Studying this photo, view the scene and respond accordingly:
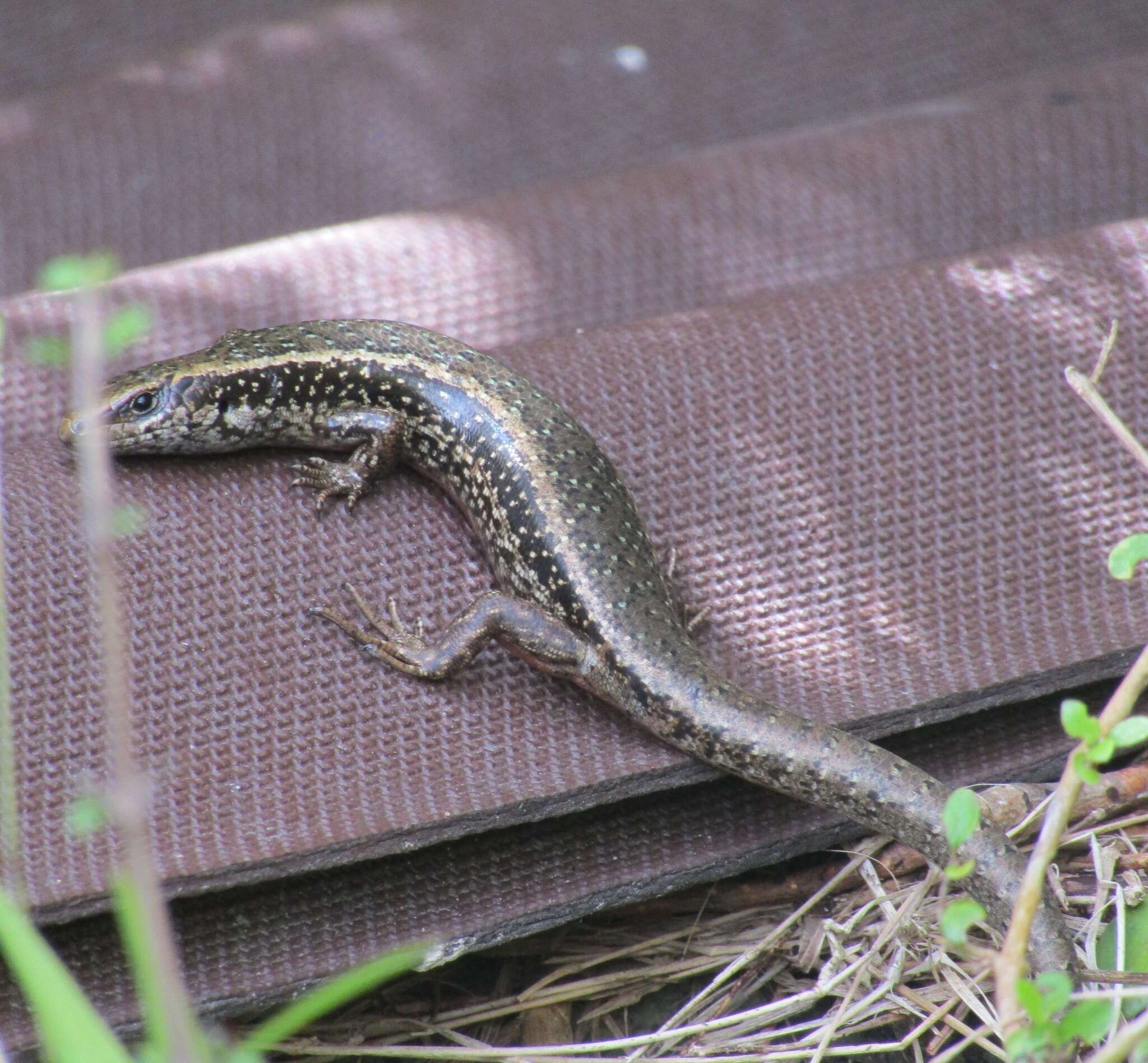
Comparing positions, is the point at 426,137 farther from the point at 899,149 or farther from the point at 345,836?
the point at 345,836

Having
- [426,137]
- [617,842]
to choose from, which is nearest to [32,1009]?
[617,842]

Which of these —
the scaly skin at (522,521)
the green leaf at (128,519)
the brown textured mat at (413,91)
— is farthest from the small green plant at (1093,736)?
the brown textured mat at (413,91)

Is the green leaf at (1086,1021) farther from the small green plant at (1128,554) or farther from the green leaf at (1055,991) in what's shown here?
the small green plant at (1128,554)

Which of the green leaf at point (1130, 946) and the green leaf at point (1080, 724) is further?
the green leaf at point (1130, 946)

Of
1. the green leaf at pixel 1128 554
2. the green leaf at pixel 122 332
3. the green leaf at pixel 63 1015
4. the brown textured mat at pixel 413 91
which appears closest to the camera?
the green leaf at pixel 63 1015

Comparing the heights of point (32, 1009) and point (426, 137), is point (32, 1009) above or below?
below

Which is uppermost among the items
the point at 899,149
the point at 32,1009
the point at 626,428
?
the point at 899,149

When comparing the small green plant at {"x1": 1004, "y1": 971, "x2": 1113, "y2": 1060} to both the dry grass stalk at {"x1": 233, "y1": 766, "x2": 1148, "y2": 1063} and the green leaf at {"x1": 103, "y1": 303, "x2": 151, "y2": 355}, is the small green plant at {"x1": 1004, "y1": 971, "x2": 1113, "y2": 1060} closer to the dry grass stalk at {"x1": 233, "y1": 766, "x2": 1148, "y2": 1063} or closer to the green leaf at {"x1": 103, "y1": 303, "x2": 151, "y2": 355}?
the dry grass stalk at {"x1": 233, "y1": 766, "x2": 1148, "y2": 1063}

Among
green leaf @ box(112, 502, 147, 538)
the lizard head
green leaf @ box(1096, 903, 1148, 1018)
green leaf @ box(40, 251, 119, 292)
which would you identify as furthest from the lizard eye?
green leaf @ box(1096, 903, 1148, 1018)
